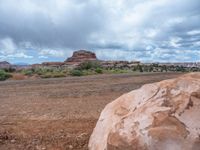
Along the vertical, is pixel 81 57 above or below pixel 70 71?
above

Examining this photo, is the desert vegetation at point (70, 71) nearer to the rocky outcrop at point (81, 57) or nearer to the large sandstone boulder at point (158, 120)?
the large sandstone boulder at point (158, 120)

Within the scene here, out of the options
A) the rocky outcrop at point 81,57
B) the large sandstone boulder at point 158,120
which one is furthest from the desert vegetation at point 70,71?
the rocky outcrop at point 81,57

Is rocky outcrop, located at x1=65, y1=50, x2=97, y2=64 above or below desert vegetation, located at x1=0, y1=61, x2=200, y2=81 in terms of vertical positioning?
above

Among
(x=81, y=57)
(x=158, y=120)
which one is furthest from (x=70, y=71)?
(x=81, y=57)

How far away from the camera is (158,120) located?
17.6ft

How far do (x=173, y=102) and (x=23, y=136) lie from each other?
4034 mm

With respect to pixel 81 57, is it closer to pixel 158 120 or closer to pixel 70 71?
pixel 70 71

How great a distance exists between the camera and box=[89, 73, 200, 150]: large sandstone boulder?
16.6ft

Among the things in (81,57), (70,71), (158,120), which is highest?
(81,57)

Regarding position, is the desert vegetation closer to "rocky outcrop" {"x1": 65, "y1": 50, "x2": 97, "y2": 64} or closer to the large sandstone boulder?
the large sandstone boulder

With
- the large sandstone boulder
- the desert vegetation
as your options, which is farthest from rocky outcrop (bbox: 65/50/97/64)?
the large sandstone boulder

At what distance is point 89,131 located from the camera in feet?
27.6

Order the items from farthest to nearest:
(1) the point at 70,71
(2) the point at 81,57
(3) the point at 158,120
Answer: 1. (2) the point at 81,57
2. (1) the point at 70,71
3. (3) the point at 158,120

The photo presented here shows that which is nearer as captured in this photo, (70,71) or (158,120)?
(158,120)
